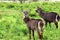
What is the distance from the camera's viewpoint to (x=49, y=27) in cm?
1229

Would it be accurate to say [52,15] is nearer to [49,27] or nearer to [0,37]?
[49,27]

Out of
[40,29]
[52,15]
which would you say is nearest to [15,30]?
[52,15]

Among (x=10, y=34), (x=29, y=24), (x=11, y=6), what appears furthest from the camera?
(x=11, y=6)

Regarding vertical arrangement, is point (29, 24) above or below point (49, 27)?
above

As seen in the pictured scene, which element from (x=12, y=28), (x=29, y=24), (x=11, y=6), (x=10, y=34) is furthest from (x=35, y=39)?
(x=11, y=6)

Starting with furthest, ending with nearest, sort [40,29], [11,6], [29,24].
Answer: [11,6] → [29,24] → [40,29]

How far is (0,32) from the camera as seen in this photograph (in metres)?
11.1

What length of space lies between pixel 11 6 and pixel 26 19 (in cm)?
1425

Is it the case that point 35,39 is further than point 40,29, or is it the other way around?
point 35,39

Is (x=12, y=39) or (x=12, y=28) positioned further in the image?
(x=12, y=28)

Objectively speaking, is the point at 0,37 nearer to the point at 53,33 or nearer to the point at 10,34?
the point at 10,34

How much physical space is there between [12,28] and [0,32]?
882mm

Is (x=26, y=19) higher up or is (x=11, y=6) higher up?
(x=26, y=19)

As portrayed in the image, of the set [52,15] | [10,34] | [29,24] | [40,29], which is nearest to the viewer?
[40,29]
